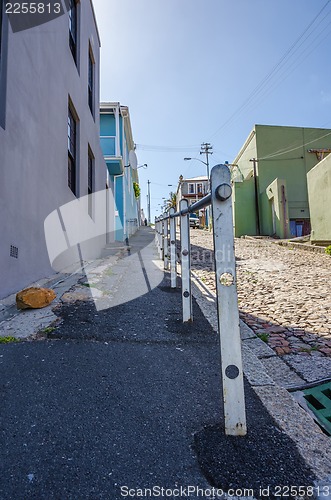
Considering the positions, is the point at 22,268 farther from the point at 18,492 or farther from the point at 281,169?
the point at 281,169

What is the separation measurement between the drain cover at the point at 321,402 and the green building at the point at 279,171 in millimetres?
17824

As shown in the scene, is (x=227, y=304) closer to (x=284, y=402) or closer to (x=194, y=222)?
(x=284, y=402)

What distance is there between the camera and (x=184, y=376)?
5.74 ft

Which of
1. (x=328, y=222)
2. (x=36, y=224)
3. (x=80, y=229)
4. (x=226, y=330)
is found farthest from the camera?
(x=328, y=222)

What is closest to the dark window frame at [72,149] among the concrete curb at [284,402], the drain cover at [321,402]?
the concrete curb at [284,402]

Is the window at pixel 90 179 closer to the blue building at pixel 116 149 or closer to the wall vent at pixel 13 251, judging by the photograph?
the blue building at pixel 116 149

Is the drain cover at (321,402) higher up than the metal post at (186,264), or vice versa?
the metal post at (186,264)

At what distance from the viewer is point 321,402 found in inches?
63.4

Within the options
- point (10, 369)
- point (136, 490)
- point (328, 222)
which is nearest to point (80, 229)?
point (10, 369)

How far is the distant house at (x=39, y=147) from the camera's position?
3.22 m

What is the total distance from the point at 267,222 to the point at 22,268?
17.1m

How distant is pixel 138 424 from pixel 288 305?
284 cm

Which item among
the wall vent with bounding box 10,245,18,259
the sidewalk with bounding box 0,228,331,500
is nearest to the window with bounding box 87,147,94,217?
the wall vent with bounding box 10,245,18,259

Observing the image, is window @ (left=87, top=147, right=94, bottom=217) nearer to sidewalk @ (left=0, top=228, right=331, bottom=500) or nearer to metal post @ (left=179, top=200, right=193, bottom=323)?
metal post @ (left=179, top=200, right=193, bottom=323)
